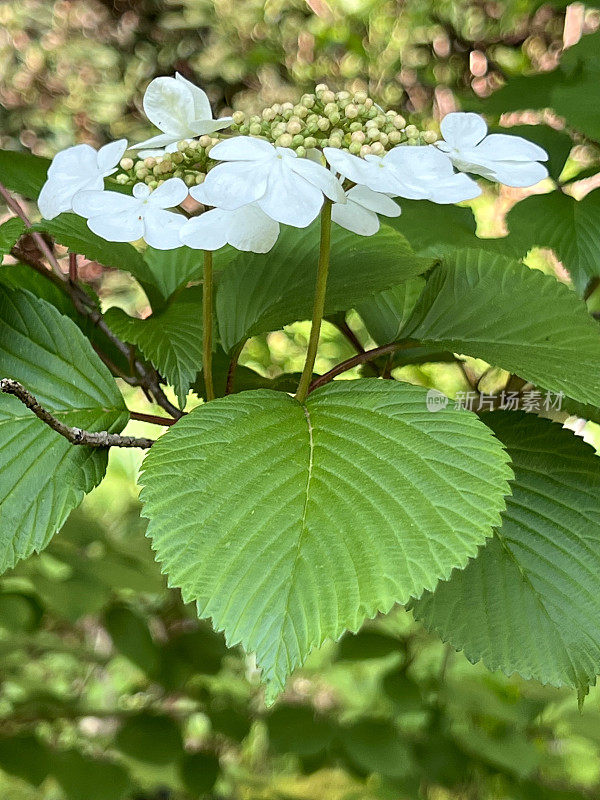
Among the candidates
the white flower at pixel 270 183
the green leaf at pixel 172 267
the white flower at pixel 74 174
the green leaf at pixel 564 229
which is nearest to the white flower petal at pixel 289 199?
the white flower at pixel 270 183

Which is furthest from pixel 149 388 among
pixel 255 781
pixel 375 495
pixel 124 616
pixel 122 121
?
pixel 122 121

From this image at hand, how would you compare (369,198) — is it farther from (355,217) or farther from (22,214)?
(22,214)

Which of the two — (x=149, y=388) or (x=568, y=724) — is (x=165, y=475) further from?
(x=568, y=724)

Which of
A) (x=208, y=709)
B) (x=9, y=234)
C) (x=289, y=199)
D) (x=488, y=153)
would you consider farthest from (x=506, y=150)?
(x=208, y=709)

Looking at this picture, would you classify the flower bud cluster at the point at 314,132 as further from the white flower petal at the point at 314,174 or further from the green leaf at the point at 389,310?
the green leaf at the point at 389,310

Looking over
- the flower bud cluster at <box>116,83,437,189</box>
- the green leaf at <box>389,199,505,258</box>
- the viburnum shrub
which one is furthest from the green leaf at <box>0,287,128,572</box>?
the green leaf at <box>389,199,505,258</box>

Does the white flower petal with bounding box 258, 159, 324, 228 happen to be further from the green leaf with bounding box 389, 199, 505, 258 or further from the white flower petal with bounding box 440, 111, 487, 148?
the green leaf with bounding box 389, 199, 505, 258
